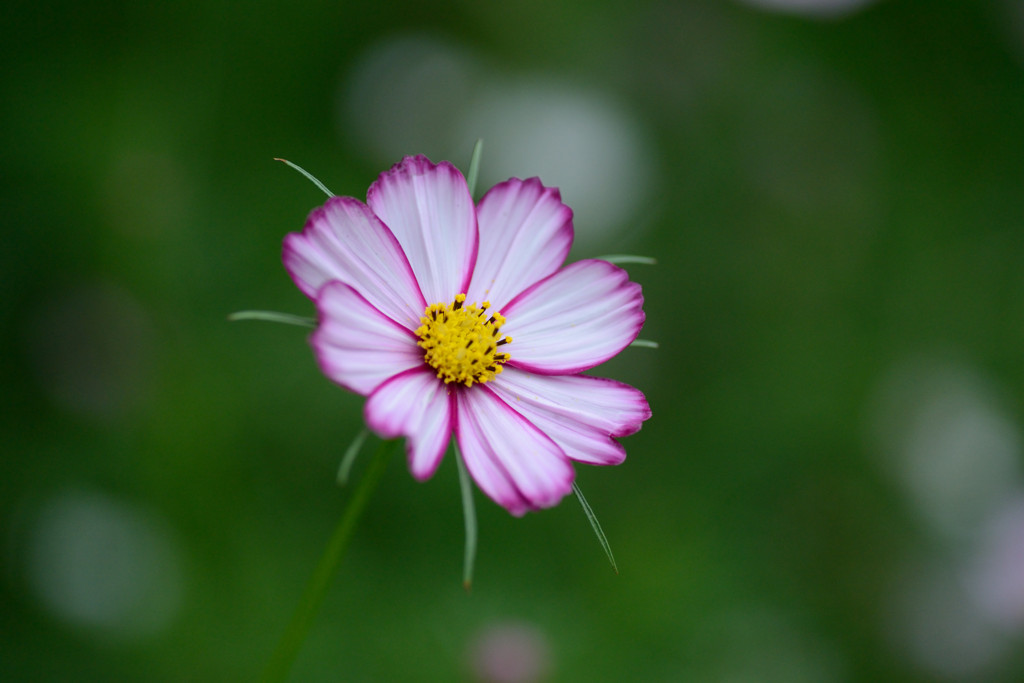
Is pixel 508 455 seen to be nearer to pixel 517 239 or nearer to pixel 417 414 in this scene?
pixel 417 414

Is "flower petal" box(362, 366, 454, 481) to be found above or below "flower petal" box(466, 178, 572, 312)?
below

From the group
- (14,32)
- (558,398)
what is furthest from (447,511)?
(14,32)

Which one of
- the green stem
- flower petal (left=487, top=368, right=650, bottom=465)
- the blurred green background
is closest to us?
the green stem

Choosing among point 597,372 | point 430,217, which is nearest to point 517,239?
point 430,217

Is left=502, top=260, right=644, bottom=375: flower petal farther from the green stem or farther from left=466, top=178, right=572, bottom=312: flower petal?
the green stem

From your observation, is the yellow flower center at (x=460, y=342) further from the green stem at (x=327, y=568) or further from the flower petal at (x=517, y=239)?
the green stem at (x=327, y=568)

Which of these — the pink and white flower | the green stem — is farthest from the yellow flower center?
the green stem
